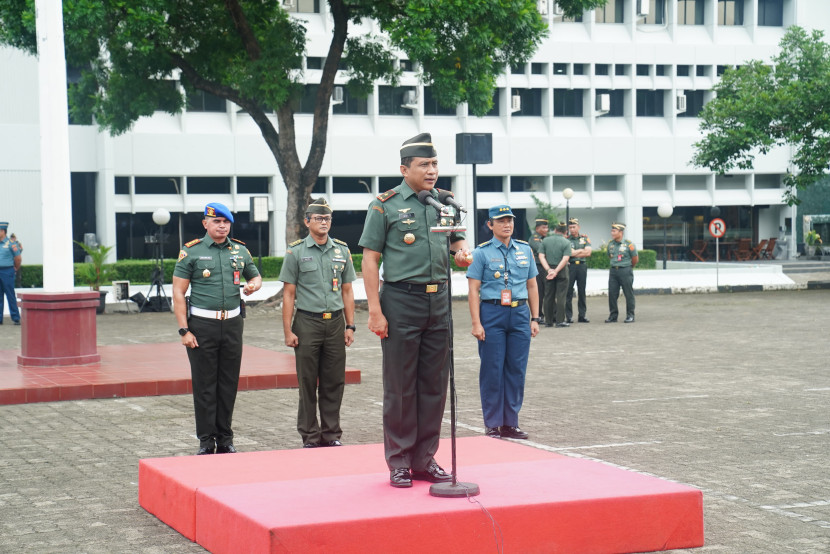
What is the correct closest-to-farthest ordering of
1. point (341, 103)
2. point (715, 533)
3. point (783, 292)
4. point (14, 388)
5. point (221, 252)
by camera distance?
point (715, 533)
point (221, 252)
point (14, 388)
point (783, 292)
point (341, 103)

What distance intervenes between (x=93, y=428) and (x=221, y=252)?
8.31 feet

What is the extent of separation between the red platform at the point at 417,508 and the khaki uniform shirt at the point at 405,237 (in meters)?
1.22

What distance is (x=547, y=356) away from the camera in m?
16.2

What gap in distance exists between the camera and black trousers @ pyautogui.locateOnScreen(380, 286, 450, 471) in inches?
252

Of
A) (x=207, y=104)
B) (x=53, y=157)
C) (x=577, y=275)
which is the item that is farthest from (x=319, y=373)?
(x=207, y=104)

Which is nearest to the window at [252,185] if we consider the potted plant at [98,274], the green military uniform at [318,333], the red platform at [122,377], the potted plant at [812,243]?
the potted plant at [98,274]

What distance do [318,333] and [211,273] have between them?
1.00m

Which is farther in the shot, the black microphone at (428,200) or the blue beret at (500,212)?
the blue beret at (500,212)

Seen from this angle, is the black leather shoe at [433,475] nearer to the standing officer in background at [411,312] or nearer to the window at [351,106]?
the standing officer in background at [411,312]

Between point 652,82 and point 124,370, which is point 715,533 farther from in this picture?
point 652,82

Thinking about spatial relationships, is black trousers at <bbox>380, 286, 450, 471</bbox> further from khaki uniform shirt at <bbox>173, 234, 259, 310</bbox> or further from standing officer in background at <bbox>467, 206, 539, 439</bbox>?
standing officer in background at <bbox>467, 206, 539, 439</bbox>

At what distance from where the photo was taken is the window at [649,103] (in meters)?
50.0

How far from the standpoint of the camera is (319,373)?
30.6 feet

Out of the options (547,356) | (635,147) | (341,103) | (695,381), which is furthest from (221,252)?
(635,147)
